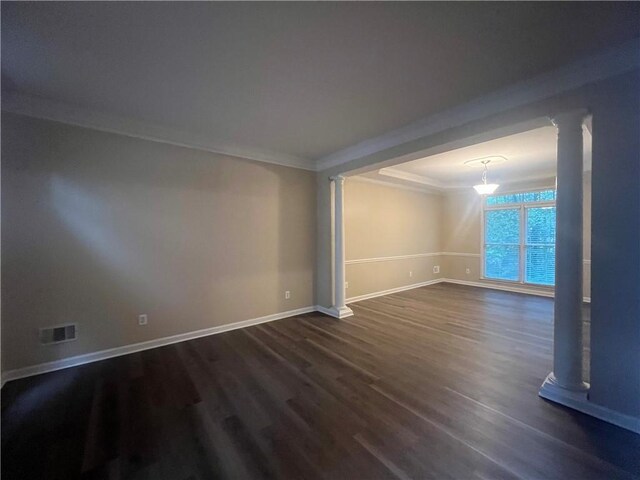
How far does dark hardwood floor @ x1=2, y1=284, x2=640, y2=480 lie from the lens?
1.39 meters

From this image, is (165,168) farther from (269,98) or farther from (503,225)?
(503,225)

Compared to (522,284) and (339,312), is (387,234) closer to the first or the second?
(339,312)

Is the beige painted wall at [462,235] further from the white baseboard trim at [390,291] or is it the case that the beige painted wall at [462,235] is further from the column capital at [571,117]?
the column capital at [571,117]

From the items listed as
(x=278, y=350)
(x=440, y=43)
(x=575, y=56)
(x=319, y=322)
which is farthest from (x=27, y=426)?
(x=575, y=56)

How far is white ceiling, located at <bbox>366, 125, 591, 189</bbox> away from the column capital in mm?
1080

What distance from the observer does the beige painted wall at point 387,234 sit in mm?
4945

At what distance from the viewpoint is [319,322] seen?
3746 mm

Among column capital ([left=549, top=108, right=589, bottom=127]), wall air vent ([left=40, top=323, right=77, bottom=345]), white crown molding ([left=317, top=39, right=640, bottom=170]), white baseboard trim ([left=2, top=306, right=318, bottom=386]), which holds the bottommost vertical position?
white baseboard trim ([left=2, top=306, right=318, bottom=386])

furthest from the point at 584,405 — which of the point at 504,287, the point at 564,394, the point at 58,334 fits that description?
the point at 504,287

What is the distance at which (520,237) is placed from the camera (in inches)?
223

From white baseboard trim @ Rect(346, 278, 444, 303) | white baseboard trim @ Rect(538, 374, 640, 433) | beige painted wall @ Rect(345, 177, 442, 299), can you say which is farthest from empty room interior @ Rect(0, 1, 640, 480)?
beige painted wall @ Rect(345, 177, 442, 299)

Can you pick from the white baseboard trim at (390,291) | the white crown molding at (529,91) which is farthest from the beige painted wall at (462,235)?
the white crown molding at (529,91)

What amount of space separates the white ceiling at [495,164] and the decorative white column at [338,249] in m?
1.23

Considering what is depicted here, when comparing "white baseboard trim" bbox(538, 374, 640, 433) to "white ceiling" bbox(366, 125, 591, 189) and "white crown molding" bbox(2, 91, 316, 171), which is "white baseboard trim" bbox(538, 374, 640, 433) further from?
"white crown molding" bbox(2, 91, 316, 171)
